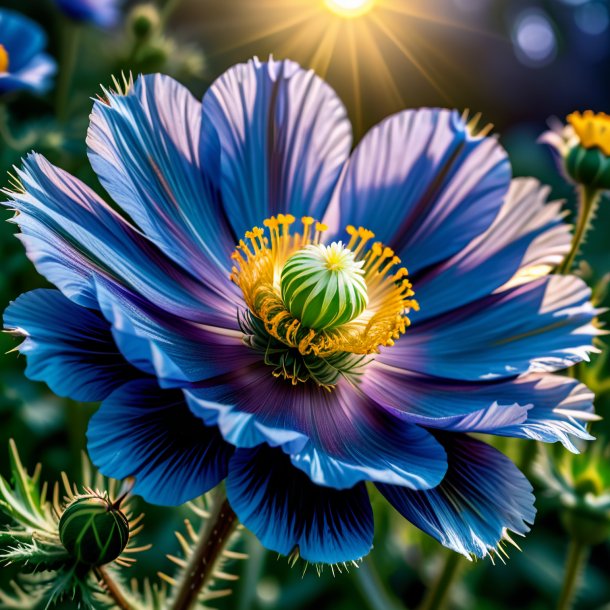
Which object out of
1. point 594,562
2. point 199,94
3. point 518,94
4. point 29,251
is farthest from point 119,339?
point 518,94

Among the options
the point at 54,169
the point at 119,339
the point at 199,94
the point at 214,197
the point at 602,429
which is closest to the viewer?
the point at 119,339

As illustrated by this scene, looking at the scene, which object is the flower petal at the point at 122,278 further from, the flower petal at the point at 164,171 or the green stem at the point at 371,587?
the green stem at the point at 371,587

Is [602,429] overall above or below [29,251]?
above

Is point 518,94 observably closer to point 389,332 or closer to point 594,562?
point 594,562

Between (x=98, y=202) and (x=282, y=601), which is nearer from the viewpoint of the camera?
(x=98, y=202)

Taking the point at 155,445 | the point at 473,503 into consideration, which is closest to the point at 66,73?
the point at 155,445

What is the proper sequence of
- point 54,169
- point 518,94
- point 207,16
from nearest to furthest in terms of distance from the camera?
point 54,169 → point 207,16 → point 518,94

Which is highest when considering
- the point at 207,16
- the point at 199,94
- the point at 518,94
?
the point at 518,94
